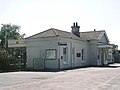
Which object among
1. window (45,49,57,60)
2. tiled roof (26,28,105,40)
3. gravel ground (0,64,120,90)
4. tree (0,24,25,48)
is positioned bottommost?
gravel ground (0,64,120,90)

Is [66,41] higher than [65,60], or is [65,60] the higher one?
[66,41]

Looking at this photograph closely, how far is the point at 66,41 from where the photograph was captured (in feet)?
96.4

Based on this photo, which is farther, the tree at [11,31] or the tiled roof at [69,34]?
the tree at [11,31]

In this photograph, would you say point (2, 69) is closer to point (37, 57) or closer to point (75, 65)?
point (37, 57)

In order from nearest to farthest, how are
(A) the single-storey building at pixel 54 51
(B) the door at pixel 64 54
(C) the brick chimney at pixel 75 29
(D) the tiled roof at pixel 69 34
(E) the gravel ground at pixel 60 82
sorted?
(E) the gravel ground at pixel 60 82 < (A) the single-storey building at pixel 54 51 < (B) the door at pixel 64 54 < (D) the tiled roof at pixel 69 34 < (C) the brick chimney at pixel 75 29

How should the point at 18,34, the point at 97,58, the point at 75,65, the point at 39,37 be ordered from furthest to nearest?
the point at 18,34
the point at 97,58
the point at 75,65
the point at 39,37

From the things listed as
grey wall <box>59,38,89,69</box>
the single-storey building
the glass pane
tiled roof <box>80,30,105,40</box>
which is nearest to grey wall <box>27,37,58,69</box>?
the single-storey building

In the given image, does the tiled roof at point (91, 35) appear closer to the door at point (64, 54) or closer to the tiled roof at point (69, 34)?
the tiled roof at point (69, 34)

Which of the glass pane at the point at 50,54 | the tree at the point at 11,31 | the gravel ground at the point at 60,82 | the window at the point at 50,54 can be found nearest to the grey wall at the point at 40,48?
the window at the point at 50,54

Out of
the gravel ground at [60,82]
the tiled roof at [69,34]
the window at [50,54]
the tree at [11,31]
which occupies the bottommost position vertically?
the gravel ground at [60,82]

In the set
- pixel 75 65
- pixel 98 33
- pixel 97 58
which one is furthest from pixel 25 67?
pixel 98 33

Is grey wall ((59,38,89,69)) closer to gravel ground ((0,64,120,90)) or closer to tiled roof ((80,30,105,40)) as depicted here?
tiled roof ((80,30,105,40))

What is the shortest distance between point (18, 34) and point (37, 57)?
53064mm

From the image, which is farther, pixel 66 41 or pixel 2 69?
pixel 66 41
